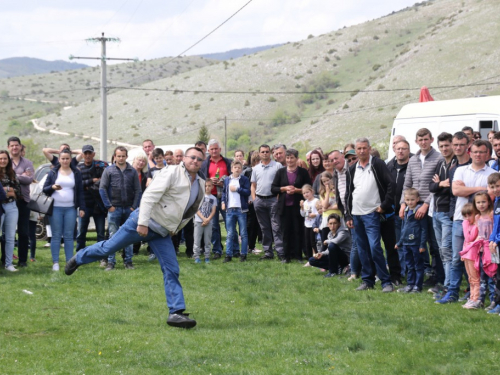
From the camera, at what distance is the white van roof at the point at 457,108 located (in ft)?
60.8

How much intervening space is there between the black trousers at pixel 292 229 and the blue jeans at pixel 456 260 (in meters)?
4.87

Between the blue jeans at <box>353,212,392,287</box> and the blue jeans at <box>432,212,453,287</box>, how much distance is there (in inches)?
36.1

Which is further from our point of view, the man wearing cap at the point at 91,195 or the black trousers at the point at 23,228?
the man wearing cap at the point at 91,195

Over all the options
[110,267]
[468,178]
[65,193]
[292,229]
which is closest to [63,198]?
[65,193]

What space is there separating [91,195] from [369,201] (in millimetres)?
5808

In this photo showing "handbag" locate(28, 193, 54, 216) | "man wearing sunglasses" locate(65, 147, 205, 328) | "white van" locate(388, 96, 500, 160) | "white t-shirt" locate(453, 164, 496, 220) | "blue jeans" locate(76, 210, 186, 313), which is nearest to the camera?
"man wearing sunglasses" locate(65, 147, 205, 328)

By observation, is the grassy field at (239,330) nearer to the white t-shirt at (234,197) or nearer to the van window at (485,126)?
the white t-shirt at (234,197)

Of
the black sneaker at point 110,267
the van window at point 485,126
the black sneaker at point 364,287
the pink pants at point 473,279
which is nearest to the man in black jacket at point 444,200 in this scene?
the pink pants at point 473,279

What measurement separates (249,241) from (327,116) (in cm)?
5721

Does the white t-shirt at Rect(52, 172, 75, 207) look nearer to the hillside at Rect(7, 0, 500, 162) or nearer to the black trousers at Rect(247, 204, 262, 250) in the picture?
the black trousers at Rect(247, 204, 262, 250)

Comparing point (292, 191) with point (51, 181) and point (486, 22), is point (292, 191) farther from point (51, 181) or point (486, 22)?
point (486, 22)

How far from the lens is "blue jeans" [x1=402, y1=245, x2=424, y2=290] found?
10.4 m

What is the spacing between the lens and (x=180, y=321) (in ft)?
27.1

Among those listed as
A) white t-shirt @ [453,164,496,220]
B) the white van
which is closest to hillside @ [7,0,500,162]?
the white van
